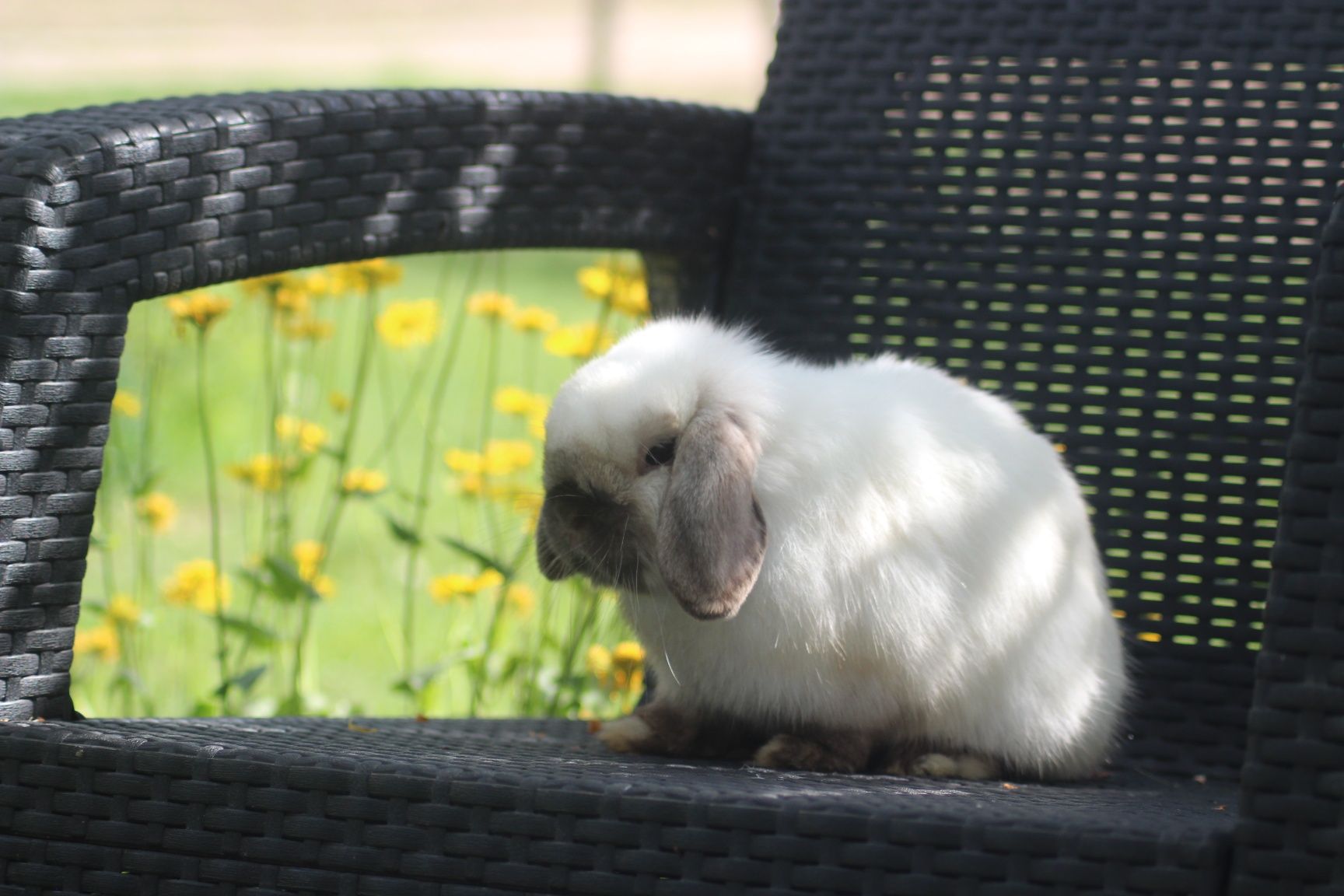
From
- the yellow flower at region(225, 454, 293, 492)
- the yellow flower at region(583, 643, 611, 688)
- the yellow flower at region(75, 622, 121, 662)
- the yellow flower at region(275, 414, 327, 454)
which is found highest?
the yellow flower at region(275, 414, 327, 454)

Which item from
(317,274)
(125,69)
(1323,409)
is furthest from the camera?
(125,69)

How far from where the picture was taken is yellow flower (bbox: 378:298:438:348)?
7.85 feet

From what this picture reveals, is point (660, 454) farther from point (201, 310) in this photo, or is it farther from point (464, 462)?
point (464, 462)

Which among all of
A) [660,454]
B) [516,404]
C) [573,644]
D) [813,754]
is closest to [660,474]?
[660,454]

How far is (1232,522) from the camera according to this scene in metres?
1.87

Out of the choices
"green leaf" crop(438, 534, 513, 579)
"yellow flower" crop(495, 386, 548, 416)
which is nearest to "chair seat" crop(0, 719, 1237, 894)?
"green leaf" crop(438, 534, 513, 579)

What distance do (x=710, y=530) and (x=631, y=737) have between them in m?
0.37

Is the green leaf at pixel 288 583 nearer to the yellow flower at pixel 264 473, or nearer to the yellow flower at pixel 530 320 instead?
the yellow flower at pixel 264 473

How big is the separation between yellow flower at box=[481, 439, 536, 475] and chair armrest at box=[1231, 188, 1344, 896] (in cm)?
146

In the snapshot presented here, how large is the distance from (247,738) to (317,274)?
1.26 meters

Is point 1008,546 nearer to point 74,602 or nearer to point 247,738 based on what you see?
point 247,738

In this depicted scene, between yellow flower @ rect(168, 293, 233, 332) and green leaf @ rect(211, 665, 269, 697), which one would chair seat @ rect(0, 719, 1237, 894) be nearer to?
green leaf @ rect(211, 665, 269, 697)

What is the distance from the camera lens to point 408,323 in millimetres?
2416

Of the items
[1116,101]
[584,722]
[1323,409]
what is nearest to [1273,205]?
[1116,101]
